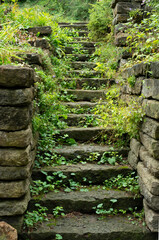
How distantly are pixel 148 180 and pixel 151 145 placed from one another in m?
0.41

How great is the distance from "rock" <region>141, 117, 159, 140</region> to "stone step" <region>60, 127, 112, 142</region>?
103cm

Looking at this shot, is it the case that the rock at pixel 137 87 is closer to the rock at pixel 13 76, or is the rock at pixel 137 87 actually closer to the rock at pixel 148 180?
the rock at pixel 148 180

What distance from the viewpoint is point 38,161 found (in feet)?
11.2

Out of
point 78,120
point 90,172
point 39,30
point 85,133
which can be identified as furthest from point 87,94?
point 90,172

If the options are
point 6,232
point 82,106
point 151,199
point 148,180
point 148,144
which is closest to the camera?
point 6,232

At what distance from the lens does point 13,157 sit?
97.5 inches

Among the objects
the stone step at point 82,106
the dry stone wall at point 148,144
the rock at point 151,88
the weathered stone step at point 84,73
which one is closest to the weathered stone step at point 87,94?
the stone step at point 82,106

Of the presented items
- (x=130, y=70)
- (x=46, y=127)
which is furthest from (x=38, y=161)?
(x=130, y=70)

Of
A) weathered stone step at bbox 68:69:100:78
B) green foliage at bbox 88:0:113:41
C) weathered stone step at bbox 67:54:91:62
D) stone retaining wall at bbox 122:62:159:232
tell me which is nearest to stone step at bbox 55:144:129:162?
stone retaining wall at bbox 122:62:159:232

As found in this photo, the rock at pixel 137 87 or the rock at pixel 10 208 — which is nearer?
the rock at pixel 10 208

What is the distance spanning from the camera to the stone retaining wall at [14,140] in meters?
2.36

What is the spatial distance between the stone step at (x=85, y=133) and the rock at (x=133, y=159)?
61cm

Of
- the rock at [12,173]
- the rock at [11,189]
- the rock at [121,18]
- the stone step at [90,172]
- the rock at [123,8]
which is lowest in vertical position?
the stone step at [90,172]

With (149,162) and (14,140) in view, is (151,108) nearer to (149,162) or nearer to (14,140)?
(149,162)
